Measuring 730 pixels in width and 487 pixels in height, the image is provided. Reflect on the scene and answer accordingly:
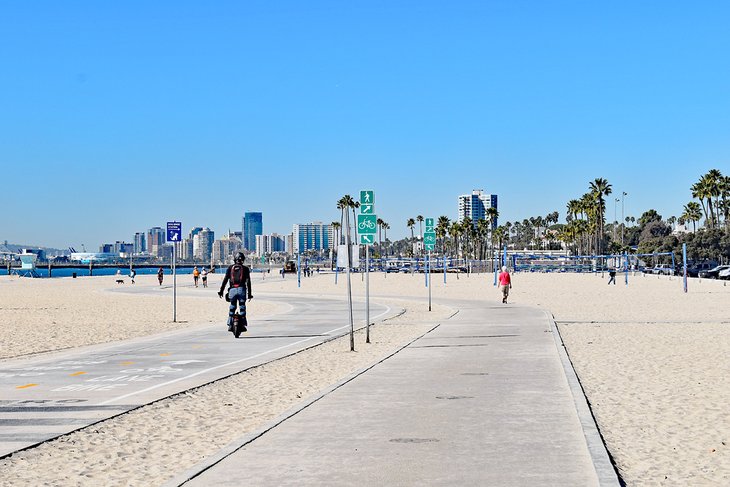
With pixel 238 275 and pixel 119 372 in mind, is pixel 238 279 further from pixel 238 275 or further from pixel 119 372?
pixel 119 372

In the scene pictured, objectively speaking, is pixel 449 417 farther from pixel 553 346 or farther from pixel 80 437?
pixel 553 346

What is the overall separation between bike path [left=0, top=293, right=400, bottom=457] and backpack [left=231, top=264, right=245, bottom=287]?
137 cm

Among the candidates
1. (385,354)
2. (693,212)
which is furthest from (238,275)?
(693,212)

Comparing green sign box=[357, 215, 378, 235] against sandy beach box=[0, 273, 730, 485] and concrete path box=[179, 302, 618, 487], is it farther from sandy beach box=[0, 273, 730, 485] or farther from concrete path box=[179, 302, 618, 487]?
concrete path box=[179, 302, 618, 487]

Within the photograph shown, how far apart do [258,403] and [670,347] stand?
1091cm

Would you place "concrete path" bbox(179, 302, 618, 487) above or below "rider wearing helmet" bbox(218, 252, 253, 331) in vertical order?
below

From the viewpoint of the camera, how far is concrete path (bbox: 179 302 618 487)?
6.82 m

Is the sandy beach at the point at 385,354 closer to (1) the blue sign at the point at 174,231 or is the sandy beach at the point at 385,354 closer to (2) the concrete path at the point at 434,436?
(2) the concrete path at the point at 434,436

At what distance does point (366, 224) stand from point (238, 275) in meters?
3.71

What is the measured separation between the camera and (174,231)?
1131 inches

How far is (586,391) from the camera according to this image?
1230 centimetres

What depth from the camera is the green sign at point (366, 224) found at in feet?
63.8

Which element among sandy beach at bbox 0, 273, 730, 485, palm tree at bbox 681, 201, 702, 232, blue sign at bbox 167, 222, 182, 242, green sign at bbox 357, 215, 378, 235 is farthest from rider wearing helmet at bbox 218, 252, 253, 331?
palm tree at bbox 681, 201, 702, 232

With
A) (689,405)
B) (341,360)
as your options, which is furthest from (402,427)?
(341,360)
